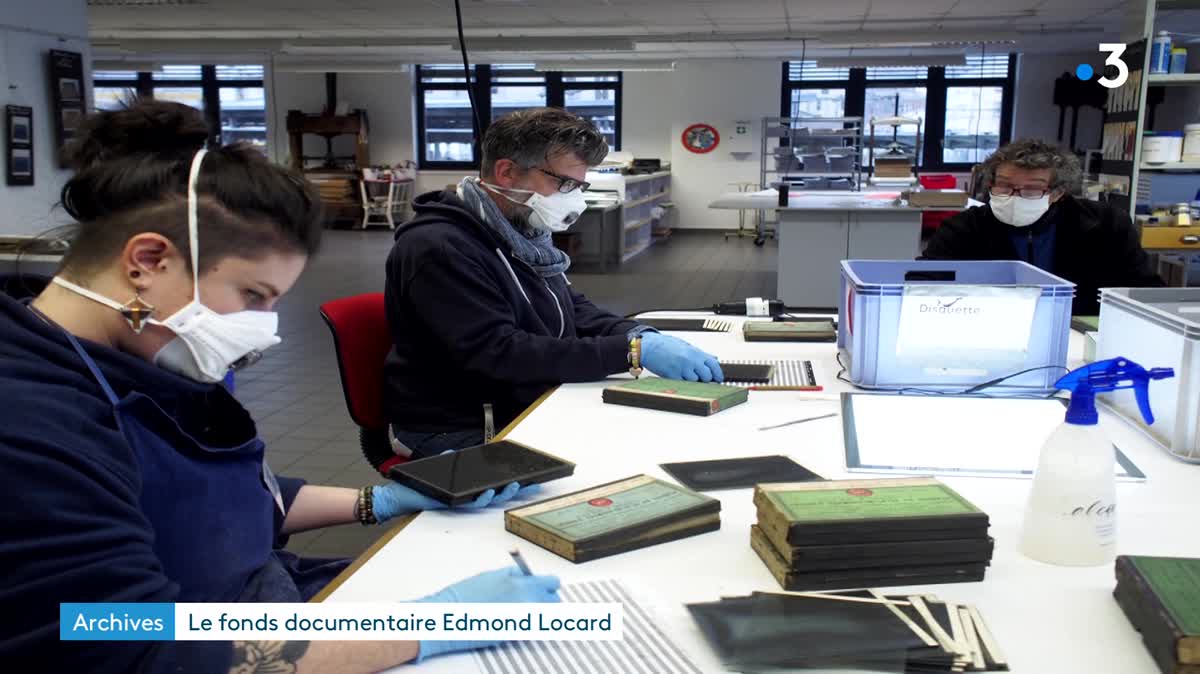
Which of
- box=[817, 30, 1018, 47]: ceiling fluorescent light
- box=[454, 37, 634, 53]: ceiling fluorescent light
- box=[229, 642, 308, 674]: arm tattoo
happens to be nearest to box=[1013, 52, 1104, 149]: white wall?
box=[817, 30, 1018, 47]: ceiling fluorescent light

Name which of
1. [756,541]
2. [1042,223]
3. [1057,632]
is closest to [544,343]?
[756,541]

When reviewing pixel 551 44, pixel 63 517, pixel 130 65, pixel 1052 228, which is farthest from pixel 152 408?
pixel 130 65

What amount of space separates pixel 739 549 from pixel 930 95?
1290 cm

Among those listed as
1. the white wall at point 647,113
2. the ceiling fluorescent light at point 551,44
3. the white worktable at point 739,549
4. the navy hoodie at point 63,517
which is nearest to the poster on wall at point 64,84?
the ceiling fluorescent light at point 551,44

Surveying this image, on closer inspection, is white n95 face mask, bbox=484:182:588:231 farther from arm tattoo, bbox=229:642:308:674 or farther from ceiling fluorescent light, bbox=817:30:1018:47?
ceiling fluorescent light, bbox=817:30:1018:47

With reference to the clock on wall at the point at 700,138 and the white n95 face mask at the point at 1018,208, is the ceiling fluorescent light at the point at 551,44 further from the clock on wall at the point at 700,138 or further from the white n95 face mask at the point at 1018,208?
the white n95 face mask at the point at 1018,208

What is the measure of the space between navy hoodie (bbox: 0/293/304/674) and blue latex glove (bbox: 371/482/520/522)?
471 mm

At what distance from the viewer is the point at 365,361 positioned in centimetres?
223

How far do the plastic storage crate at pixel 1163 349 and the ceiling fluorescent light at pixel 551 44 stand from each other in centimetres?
887

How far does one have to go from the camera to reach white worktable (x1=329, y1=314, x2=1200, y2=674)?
998mm

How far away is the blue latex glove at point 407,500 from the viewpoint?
53.1 inches

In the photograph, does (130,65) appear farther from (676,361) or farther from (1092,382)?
(1092,382)

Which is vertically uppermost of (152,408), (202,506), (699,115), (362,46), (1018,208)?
(362,46)

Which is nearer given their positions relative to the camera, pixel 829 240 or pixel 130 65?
pixel 829 240
